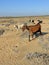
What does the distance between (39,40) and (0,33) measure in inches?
282

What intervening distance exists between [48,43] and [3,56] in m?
4.19

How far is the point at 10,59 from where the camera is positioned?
13.3 meters

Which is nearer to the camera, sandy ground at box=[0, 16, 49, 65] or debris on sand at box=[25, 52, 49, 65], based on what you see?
debris on sand at box=[25, 52, 49, 65]

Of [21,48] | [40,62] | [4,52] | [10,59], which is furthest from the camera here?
[21,48]

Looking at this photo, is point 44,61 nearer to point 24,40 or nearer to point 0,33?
point 24,40

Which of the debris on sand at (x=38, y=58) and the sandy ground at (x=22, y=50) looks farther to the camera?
the sandy ground at (x=22, y=50)

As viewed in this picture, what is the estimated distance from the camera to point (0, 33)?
78.7 feet

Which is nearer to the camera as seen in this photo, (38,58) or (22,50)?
(38,58)

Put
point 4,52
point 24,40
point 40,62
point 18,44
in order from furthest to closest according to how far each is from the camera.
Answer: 1. point 24,40
2. point 18,44
3. point 4,52
4. point 40,62

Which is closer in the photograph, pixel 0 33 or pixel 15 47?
pixel 15 47

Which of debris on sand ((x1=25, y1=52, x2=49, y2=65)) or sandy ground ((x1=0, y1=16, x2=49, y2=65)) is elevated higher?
debris on sand ((x1=25, y1=52, x2=49, y2=65))

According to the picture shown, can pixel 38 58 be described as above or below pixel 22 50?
above

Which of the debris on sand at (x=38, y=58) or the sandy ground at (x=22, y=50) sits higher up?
the debris on sand at (x=38, y=58)

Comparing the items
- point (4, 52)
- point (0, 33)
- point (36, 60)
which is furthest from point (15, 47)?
point (0, 33)
